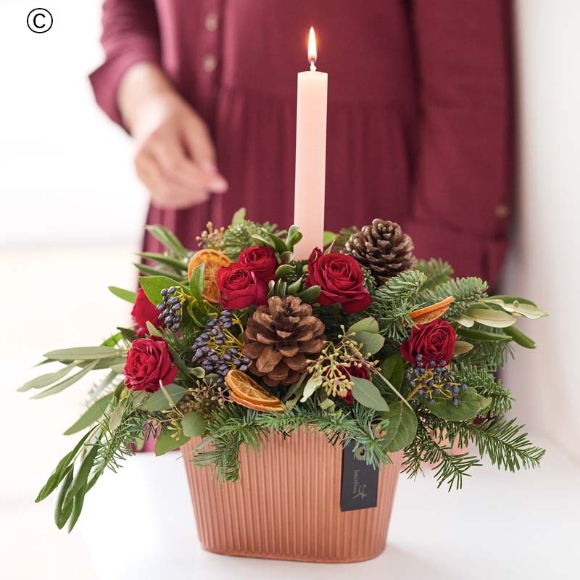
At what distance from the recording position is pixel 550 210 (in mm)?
808

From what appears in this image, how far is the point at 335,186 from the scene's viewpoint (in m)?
0.93

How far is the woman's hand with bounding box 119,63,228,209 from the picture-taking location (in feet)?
3.01

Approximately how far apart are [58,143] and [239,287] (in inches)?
35.7

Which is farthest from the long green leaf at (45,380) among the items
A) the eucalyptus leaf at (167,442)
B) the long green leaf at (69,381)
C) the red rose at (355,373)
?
the red rose at (355,373)

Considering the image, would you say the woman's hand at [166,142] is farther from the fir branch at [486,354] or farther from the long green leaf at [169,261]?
the fir branch at [486,354]

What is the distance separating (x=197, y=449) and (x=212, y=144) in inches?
20.9

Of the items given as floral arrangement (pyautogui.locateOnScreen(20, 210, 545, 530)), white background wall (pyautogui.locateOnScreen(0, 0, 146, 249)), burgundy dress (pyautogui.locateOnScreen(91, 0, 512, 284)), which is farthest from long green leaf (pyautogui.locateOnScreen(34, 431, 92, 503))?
white background wall (pyautogui.locateOnScreen(0, 0, 146, 249))

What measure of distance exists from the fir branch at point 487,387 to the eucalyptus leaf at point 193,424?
6.8 inches

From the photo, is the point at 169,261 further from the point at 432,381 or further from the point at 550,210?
the point at 550,210

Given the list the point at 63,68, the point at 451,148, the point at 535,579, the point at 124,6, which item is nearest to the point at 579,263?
the point at 451,148

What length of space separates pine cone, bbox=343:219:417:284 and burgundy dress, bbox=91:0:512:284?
36 centimetres

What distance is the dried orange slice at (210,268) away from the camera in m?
0.53

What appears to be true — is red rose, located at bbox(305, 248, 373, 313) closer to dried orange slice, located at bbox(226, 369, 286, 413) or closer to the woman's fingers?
dried orange slice, located at bbox(226, 369, 286, 413)
